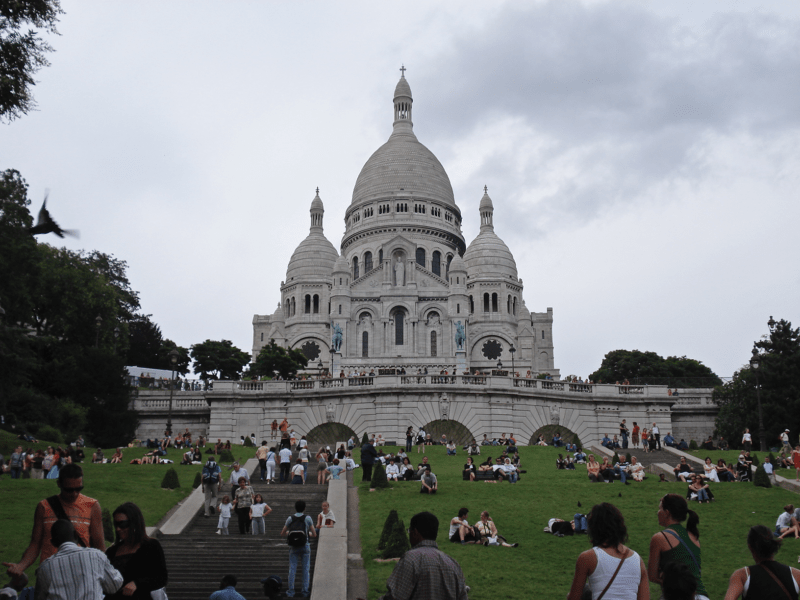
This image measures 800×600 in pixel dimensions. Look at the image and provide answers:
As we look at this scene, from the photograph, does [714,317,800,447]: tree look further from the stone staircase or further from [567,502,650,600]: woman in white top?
[567,502,650,600]: woman in white top

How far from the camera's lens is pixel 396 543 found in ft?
54.6

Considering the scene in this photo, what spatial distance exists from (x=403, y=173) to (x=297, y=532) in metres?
90.8

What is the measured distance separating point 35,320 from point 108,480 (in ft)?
91.2

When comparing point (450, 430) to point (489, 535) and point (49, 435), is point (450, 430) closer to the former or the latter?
point (49, 435)

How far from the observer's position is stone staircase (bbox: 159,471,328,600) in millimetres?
14609

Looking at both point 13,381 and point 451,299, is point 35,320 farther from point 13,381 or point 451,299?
point 451,299

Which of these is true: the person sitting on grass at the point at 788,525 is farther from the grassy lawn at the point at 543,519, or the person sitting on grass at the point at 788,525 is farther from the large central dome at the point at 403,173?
the large central dome at the point at 403,173

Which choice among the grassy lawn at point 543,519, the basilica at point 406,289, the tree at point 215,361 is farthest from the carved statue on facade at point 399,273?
the grassy lawn at point 543,519

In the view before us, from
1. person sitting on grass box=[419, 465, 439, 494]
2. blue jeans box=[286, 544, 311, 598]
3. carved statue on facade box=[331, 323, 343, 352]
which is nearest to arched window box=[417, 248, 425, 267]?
carved statue on facade box=[331, 323, 343, 352]

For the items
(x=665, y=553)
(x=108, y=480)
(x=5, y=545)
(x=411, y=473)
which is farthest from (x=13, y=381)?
(x=665, y=553)

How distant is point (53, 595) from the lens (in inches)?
269

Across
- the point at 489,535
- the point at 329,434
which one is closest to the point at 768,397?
the point at 329,434

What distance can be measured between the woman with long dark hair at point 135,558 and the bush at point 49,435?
30865 millimetres

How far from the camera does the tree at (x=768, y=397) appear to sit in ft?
132
